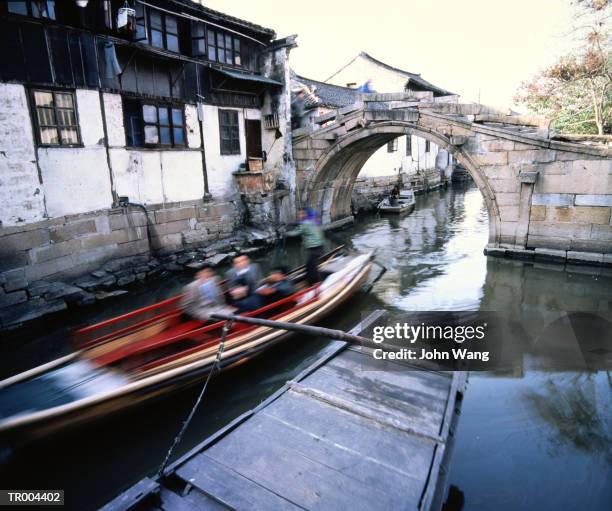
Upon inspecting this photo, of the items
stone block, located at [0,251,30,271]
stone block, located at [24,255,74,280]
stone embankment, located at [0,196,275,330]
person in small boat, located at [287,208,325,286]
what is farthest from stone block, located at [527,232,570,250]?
stone block, located at [0,251,30,271]

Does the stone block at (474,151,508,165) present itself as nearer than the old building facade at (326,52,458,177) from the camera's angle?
Yes

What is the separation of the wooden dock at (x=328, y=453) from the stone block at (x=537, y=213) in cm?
705

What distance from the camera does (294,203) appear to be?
548 inches

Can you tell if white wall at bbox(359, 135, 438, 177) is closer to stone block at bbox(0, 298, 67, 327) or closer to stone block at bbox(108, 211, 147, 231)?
stone block at bbox(108, 211, 147, 231)

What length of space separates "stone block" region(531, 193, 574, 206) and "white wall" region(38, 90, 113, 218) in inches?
394

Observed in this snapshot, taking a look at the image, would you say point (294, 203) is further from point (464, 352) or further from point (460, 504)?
point (460, 504)

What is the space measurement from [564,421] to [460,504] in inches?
75.1

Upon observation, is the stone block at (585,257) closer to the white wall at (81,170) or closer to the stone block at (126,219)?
the stone block at (126,219)

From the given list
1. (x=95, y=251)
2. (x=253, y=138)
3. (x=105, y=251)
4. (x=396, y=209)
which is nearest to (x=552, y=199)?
(x=396, y=209)

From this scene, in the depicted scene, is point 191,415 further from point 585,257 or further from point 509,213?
point 585,257

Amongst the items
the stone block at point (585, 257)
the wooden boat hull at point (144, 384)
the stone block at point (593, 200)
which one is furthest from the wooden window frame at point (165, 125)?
the stone block at point (585, 257)

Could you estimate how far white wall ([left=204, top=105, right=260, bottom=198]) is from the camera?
11250 mm

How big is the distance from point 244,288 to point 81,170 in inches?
198

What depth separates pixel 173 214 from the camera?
10555mm
